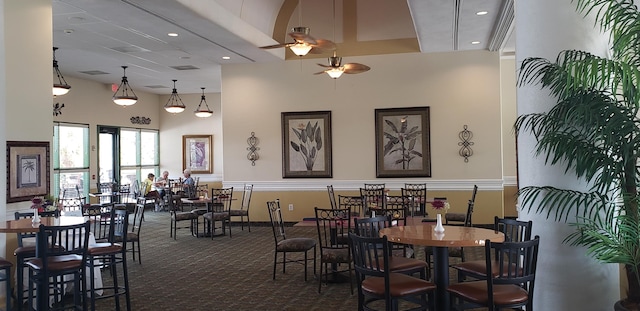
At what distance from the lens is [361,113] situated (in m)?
→ 10.3

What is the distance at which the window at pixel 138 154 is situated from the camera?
14.9 metres

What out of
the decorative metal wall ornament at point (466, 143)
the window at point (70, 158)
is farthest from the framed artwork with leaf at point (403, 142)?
the window at point (70, 158)

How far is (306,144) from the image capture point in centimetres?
1054

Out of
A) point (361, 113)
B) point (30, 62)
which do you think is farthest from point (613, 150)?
point (361, 113)

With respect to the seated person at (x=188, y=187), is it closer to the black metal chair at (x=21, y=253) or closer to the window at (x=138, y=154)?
the window at (x=138, y=154)

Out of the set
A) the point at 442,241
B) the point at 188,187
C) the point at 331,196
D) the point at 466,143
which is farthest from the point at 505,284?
the point at 188,187

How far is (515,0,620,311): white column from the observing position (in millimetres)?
3814

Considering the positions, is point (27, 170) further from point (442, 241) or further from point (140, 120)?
point (140, 120)

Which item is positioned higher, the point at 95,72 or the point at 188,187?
the point at 95,72

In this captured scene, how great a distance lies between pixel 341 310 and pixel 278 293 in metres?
0.95

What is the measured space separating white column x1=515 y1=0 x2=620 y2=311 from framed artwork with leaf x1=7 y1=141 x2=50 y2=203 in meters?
5.70

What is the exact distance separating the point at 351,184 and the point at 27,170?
6001 mm

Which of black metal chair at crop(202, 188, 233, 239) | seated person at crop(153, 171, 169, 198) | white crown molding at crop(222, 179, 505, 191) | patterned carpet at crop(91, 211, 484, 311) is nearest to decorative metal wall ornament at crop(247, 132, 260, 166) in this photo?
white crown molding at crop(222, 179, 505, 191)

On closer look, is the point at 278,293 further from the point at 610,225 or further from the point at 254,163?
the point at 254,163
